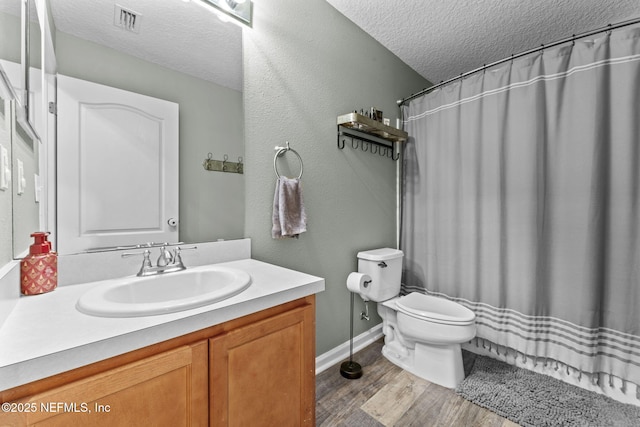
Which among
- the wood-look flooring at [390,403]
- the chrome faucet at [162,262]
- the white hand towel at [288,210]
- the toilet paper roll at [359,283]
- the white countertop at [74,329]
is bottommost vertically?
the wood-look flooring at [390,403]

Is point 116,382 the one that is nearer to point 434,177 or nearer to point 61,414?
point 61,414

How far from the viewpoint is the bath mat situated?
4.43ft

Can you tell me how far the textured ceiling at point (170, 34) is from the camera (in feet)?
3.15

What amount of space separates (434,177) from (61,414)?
2.30 m

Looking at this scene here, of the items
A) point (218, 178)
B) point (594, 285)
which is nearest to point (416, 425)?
point (594, 285)

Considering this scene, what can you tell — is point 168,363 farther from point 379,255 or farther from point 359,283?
point 379,255

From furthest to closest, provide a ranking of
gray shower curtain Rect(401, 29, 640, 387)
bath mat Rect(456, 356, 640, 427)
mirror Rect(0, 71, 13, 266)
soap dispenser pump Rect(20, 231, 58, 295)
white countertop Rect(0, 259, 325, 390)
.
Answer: gray shower curtain Rect(401, 29, 640, 387) → bath mat Rect(456, 356, 640, 427) → soap dispenser pump Rect(20, 231, 58, 295) → mirror Rect(0, 71, 13, 266) → white countertop Rect(0, 259, 325, 390)

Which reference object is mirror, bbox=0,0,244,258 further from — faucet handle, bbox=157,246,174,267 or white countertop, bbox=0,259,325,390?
white countertop, bbox=0,259,325,390

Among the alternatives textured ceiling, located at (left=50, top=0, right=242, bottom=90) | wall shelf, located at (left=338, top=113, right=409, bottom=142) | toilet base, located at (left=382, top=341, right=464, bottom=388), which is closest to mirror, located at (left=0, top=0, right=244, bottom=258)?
textured ceiling, located at (left=50, top=0, right=242, bottom=90)

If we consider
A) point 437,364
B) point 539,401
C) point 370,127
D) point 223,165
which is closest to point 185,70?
point 223,165

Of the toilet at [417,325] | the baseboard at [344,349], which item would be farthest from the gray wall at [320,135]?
the toilet at [417,325]

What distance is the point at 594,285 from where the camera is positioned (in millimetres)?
1516

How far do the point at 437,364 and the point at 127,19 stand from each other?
2.27 metres

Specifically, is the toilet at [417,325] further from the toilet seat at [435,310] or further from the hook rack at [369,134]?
the hook rack at [369,134]
